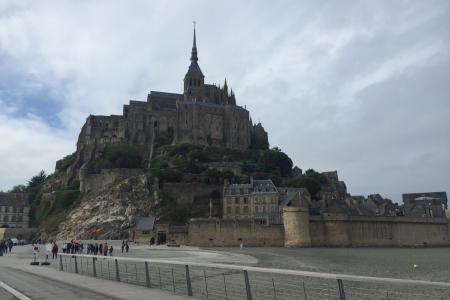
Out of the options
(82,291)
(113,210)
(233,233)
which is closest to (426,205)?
(233,233)

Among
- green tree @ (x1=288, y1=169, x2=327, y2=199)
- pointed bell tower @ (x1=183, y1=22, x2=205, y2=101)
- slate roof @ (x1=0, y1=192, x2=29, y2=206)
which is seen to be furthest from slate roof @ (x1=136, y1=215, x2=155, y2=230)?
pointed bell tower @ (x1=183, y1=22, x2=205, y2=101)

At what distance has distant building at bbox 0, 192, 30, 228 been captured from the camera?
75500 millimetres

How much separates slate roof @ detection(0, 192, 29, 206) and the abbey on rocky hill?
1225 cm

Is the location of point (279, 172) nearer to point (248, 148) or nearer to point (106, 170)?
point (248, 148)

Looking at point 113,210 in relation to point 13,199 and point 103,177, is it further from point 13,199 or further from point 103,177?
point 13,199

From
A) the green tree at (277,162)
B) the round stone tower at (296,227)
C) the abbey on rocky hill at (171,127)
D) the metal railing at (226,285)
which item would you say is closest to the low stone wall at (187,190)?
the green tree at (277,162)

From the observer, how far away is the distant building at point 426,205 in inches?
2702

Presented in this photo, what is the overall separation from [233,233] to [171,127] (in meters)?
43.9

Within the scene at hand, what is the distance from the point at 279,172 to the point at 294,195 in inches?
834

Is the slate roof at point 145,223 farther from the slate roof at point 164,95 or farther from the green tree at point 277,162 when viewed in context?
the slate roof at point 164,95

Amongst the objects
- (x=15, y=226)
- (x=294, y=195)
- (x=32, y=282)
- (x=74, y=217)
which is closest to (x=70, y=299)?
(x=32, y=282)

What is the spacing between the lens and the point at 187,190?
64.9m

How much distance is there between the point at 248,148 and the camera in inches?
3553

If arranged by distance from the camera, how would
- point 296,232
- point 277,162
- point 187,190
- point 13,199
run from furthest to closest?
1. point 277,162
2. point 13,199
3. point 187,190
4. point 296,232
